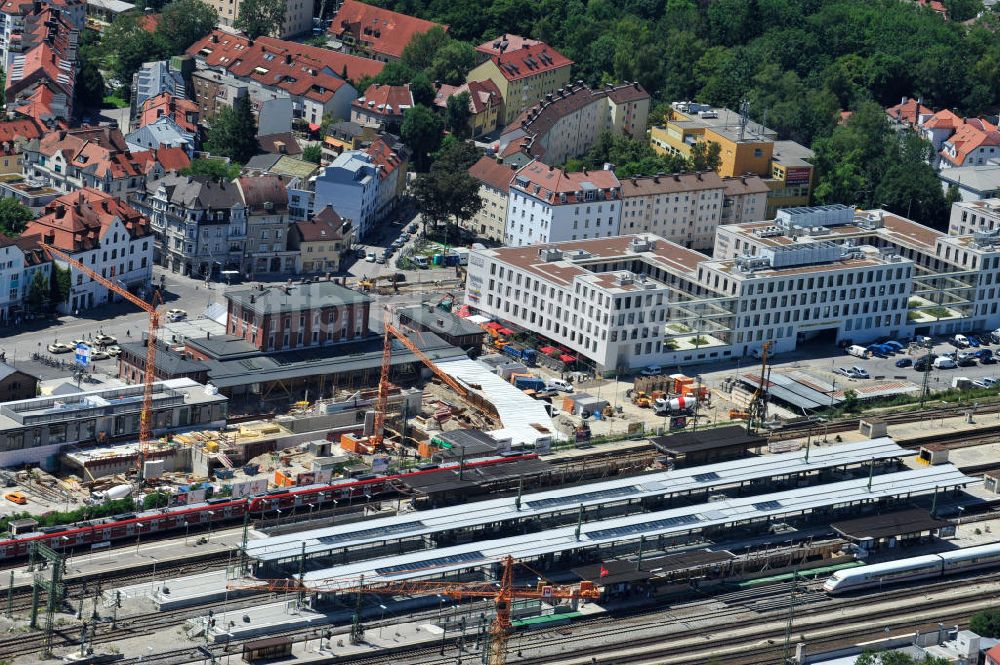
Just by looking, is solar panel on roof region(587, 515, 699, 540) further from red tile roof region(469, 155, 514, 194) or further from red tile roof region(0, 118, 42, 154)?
red tile roof region(0, 118, 42, 154)

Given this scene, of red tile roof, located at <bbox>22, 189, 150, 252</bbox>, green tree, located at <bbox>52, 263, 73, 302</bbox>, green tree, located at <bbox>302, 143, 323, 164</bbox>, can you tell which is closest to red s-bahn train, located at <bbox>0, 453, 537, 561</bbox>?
green tree, located at <bbox>52, 263, 73, 302</bbox>

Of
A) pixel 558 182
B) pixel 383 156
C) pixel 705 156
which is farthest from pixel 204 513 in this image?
pixel 705 156

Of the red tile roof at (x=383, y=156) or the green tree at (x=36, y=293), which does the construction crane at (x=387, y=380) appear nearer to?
the green tree at (x=36, y=293)

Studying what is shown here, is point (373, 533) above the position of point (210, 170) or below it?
below

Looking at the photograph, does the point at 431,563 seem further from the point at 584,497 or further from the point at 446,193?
the point at 446,193

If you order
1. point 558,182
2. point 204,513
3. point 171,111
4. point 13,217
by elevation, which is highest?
point 558,182

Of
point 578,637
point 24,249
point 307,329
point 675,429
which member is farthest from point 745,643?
point 24,249
